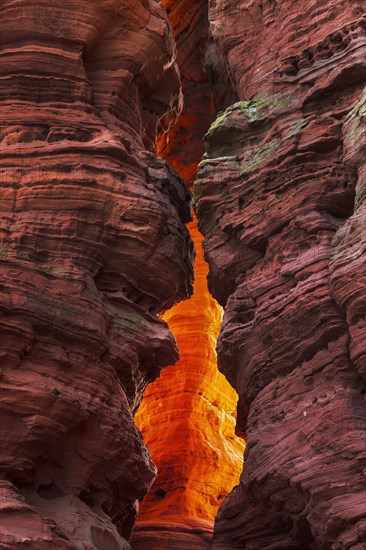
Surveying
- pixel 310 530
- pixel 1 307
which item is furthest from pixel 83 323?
pixel 310 530

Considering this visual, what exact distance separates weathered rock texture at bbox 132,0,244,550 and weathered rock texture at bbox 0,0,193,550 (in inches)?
133

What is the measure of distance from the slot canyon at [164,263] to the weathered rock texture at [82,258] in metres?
0.03

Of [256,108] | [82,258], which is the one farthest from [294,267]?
[256,108]

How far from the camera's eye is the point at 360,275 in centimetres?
1131

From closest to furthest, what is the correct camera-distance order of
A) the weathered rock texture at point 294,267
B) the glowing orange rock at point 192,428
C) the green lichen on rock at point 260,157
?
the weathered rock texture at point 294,267 < the green lichen on rock at point 260,157 < the glowing orange rock at point 192,428

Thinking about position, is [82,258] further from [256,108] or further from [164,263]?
[256,108]

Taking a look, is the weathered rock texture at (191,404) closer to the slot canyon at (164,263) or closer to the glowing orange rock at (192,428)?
the glowing orange rock at (192,428)

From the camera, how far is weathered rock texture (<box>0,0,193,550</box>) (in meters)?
11.7

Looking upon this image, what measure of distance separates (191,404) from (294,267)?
8.77 m

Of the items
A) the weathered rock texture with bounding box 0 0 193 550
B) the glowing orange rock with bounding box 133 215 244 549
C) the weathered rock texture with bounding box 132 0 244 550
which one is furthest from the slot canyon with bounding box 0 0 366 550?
the glowing orange rock with bounding box 133 215 244 549

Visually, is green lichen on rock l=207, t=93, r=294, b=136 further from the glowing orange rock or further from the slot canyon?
the glowing orange rock

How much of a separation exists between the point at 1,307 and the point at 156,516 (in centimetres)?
777

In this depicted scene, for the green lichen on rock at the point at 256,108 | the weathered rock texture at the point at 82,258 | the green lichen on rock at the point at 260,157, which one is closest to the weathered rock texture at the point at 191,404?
the weathered rock texture at the point at 82,258

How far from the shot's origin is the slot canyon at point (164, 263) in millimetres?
11555
